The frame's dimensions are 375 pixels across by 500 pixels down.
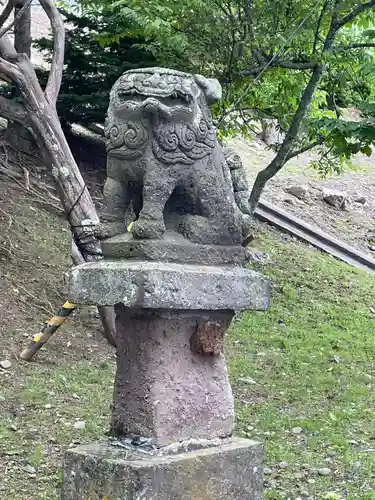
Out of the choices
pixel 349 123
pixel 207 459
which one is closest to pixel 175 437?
pixel 207 459

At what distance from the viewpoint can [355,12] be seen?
7.89m

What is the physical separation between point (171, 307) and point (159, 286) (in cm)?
12

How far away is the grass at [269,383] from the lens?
5805 mm

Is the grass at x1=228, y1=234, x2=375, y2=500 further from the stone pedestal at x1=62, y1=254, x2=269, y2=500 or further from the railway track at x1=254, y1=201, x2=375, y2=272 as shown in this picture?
the stone pedestal at x1=62, y1=254, x2=269, y2=500

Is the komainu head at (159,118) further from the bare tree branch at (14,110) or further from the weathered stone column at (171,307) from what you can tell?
the bare tree branch at (14,110)

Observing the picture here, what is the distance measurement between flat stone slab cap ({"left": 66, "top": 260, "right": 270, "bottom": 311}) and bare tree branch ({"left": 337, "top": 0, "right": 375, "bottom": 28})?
4.42 m

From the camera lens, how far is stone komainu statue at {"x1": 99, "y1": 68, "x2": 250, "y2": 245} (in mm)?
4016

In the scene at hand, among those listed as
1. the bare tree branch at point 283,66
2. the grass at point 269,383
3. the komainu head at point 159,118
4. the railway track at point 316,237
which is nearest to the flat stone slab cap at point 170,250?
the komainu head at point 159,118

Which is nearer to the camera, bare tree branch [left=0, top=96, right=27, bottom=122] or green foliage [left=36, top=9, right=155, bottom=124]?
bare tree branch [left=0, top=96, right=27, bottom=122]

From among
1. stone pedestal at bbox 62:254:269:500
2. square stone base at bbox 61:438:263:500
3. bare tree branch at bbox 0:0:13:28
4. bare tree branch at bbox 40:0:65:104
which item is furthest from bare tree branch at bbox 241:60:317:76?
square stone base at bbox 61:438:263:500

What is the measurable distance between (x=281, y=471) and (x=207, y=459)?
2108mm

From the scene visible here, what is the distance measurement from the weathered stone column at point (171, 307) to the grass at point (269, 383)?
156 cm

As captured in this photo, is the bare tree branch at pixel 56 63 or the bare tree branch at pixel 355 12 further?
the bare tree branch at pixel 56 63

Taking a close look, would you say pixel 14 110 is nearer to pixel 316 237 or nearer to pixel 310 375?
pixel 310 375
